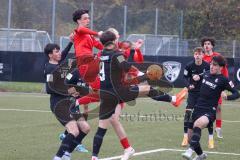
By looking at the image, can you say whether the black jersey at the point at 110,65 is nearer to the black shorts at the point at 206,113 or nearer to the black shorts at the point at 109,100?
the black shorts at the point at 109,100

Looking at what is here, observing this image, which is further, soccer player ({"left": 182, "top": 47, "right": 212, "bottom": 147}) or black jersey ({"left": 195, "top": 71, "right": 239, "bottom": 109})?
soccer player ({"left": 182, "top": 47, "right": 212, "bottom": 147})

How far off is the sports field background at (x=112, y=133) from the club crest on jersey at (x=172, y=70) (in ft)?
20.5

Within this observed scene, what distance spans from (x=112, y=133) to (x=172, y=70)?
15.3 meters

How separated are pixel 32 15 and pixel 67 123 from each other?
22802mm

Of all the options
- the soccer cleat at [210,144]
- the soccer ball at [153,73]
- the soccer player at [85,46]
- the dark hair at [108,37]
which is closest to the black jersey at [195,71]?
the soccer cleat at [210,144]

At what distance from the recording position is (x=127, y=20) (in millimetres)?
33688

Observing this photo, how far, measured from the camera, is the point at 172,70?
3080 centimetres

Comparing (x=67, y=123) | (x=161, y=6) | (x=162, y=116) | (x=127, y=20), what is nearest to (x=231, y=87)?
(x=67, y=123)

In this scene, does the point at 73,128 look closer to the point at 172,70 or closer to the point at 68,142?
the point at 68,142

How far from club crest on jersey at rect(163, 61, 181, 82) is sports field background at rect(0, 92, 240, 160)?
246 inches

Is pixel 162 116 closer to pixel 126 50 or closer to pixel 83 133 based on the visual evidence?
pixel 126 50

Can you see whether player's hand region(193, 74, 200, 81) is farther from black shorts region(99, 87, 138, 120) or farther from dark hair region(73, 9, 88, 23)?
dark hair region(73, 9, 88, 23)

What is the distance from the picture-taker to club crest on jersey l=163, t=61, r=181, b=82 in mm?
30172

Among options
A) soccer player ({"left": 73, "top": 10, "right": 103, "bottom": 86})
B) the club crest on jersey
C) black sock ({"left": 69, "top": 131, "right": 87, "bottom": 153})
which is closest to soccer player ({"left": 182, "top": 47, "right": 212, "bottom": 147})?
soccer player ({"left": 73, "top": 10, "right": 103, "bottom": 86})
